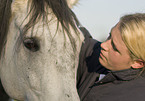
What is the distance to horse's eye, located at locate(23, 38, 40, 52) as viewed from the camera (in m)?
1.61

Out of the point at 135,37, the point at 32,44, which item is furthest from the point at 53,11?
the point at 135,37


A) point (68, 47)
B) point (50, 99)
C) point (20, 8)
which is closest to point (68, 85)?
point (50, 99)

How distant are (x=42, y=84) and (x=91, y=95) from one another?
62 centimetres

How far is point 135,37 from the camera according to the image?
180 cm

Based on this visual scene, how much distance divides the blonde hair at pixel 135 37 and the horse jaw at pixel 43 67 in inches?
20.4

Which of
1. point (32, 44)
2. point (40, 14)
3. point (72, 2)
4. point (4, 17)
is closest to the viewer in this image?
point (32, 44)

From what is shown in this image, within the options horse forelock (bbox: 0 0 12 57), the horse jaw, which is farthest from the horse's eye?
horse forelock (bbox: 0 0 12 57)

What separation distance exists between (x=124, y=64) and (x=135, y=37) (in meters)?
0.33

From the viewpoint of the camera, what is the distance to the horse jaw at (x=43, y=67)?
1592 millimetres

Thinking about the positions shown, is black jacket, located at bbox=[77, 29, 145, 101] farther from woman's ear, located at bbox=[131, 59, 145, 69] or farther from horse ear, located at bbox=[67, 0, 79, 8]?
horse ear, located at bbox=[67, 0, 79, 8]

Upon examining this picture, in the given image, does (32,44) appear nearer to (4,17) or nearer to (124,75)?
(4,17)

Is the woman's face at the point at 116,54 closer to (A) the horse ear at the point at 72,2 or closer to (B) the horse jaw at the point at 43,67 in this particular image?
(B) the horse jaw at the point at 43,67

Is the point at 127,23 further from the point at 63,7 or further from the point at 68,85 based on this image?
the point at 68,85

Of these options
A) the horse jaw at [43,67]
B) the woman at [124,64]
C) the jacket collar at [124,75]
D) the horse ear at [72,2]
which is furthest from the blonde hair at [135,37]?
the horse ear at [72,2]
